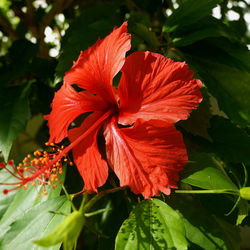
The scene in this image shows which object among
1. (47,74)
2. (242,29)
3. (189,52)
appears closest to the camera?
(189,52)

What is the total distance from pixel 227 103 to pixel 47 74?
60 cm

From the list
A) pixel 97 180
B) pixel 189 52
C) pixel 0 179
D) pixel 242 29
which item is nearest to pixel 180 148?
pixel 97 180

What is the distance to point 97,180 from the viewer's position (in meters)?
0.61

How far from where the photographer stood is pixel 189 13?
766 mm

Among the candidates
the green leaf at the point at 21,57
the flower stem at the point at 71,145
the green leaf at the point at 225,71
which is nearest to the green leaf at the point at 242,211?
the green leaf at the point at 225,71

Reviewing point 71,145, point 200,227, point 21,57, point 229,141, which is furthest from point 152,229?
point 21,57

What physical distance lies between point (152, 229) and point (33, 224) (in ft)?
0.89

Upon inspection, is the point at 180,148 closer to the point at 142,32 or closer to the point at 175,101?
the point at 175,101

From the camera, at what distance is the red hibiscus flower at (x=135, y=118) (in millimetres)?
590

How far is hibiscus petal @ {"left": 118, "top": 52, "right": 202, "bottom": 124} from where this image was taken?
0.59 metres

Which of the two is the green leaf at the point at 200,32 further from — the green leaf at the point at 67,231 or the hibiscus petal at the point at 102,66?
the green leaf at the point at 67,231

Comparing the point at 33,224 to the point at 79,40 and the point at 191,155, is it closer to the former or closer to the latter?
the point at 191,155

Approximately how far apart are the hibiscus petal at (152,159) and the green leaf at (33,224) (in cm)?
16

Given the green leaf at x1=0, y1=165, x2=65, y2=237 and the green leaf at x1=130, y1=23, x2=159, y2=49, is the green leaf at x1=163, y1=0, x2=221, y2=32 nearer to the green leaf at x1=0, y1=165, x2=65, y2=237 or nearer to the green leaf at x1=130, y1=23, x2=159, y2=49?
the green leaf at x1=130, y1=23, x2=159, y2=49
